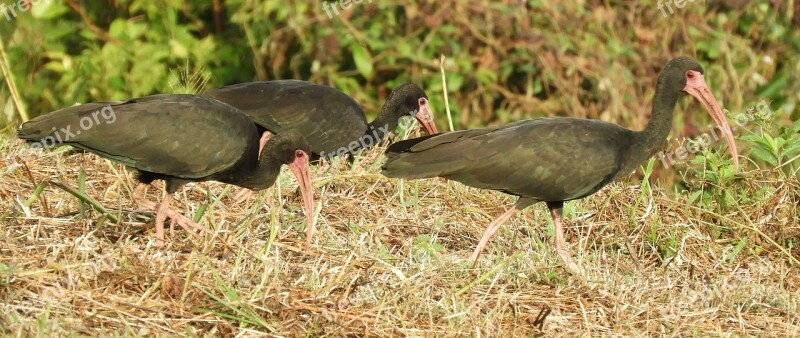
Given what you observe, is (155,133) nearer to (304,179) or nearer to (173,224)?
(173,224)

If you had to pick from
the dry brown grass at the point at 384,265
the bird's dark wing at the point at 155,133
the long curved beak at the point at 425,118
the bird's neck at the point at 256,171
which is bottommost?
the dry brown grass at the point at 384,265

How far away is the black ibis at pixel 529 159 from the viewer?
229 inches

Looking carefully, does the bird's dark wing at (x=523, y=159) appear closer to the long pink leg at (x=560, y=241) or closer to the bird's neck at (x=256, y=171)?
the long pink leg at (x=560, y=241)

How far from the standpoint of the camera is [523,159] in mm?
5898

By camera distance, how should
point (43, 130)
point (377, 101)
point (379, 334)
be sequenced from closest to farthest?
point (379, 334) → point (43, 130) → point (377, 101)

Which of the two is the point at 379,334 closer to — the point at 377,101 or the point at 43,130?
the point at 43,130

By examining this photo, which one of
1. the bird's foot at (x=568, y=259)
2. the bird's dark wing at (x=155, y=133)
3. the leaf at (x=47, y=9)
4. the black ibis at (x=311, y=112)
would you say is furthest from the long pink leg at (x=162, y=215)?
the leaf at (x=47, y=9)

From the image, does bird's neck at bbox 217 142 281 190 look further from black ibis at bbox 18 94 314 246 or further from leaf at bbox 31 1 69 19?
leaf at bbox 31 1 69 19

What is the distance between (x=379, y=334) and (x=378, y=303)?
22cm

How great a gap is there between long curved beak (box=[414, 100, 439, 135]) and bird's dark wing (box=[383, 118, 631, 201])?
7.06ft

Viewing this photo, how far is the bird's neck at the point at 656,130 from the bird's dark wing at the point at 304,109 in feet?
6.85

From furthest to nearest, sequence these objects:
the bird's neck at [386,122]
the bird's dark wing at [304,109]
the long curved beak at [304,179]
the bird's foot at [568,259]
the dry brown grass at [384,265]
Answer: the bird's neck at [386,122] < the bird's dark wing at [304,109] < the long curved beak at [304,179] < the bird's foot at [568,259] < the dry brown grass at [384,265]

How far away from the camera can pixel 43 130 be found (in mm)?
5812

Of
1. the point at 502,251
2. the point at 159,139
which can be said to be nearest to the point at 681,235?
the point at 502,251
